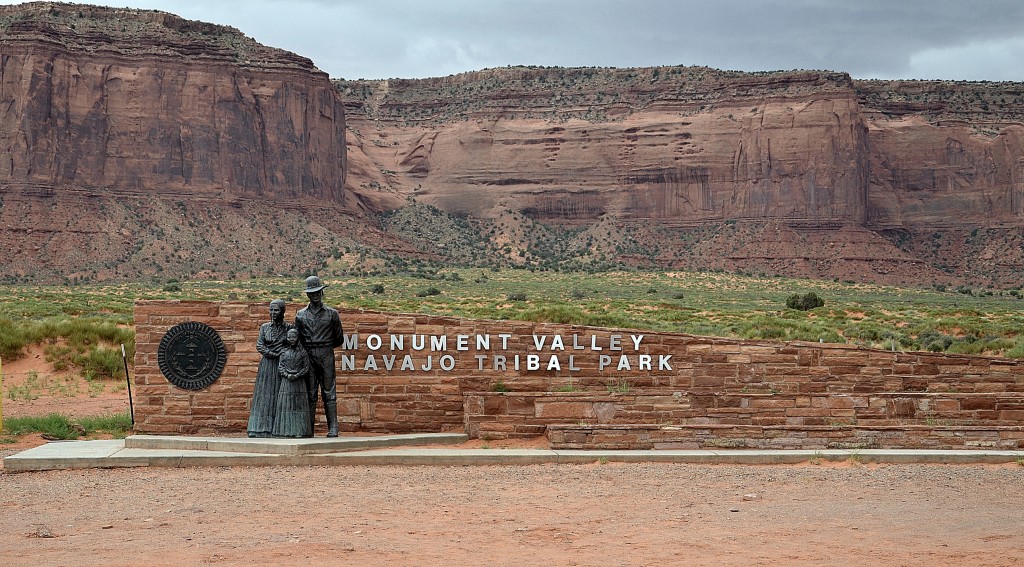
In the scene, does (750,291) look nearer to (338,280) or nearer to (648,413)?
(338,280)

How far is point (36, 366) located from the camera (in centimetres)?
2803

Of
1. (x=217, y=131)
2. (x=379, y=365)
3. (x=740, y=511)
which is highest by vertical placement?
(x=217, y=131)

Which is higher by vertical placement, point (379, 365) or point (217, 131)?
point (217, 131)

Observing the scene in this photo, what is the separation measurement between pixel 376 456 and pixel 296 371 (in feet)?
4.96

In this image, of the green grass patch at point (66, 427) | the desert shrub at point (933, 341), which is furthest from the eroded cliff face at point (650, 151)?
the green grass patch at point (66, 427)

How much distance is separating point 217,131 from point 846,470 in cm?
8954

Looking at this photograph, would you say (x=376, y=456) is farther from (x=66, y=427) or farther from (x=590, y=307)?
(x=590, y=307)

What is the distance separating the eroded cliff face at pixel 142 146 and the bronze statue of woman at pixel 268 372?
66948mm

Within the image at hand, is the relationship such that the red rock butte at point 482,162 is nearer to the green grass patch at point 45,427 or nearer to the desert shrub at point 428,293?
the desert shrub at point 428,293

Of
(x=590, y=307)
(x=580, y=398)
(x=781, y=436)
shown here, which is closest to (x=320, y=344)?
(x=580, y=398)

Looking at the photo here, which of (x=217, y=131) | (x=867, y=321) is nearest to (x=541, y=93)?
(x=217, y=131)

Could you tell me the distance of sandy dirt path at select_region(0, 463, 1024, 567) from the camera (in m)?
10.5

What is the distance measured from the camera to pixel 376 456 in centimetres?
1537

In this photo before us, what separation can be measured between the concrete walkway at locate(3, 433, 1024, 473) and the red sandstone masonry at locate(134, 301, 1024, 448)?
44 centimetres
